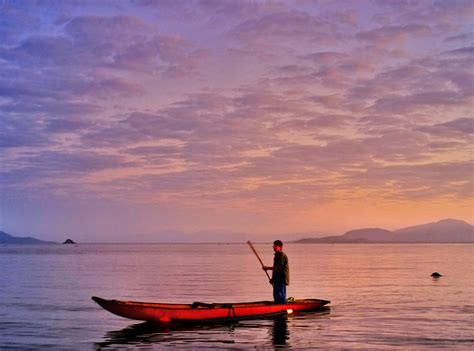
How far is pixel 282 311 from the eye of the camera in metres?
25.1

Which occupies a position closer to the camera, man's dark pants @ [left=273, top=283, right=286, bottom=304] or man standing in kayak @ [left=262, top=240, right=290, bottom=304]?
man standing in kayak @ [left=262, top=240, right=290, bottom=304]

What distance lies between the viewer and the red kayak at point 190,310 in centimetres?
2197

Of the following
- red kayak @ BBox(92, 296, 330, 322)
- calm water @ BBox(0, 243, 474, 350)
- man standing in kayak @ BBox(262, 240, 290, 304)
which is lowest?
calm water @ BBox(0, 243, 474, 350)

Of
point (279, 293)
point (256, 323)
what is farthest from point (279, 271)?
point (256, 323)

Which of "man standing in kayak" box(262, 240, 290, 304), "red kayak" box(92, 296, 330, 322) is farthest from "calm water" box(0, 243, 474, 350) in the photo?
"man standing in kayak" box(262, 240, 290, 304)

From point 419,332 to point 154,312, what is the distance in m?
10.4

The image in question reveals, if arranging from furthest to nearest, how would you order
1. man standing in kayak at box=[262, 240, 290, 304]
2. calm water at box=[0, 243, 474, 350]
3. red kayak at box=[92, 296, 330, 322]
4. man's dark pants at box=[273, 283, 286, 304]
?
man's dark pants at box=[273, 283, 286, 304]
man standing in kayak at box=[262, 240, 290, 304]
red kayak at box=[92, 296, 330, 322]
calm water at box=[0, 243, 474, 350]

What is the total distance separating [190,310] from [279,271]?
4.17 metres

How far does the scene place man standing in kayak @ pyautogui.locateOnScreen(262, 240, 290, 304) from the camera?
79.4 ft

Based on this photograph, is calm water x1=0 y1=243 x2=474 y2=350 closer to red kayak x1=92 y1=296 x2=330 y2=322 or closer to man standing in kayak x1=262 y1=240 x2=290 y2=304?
red kayak x1=92 y1=296 x2=330 y2=322

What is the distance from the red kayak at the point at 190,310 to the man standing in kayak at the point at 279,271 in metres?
0.51

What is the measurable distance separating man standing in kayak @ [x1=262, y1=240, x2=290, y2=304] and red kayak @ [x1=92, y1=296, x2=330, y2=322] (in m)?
0.51

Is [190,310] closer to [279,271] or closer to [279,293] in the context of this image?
[279,271]

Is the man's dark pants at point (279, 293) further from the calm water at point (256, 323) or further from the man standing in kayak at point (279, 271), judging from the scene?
the calm water at point (256, 323)
